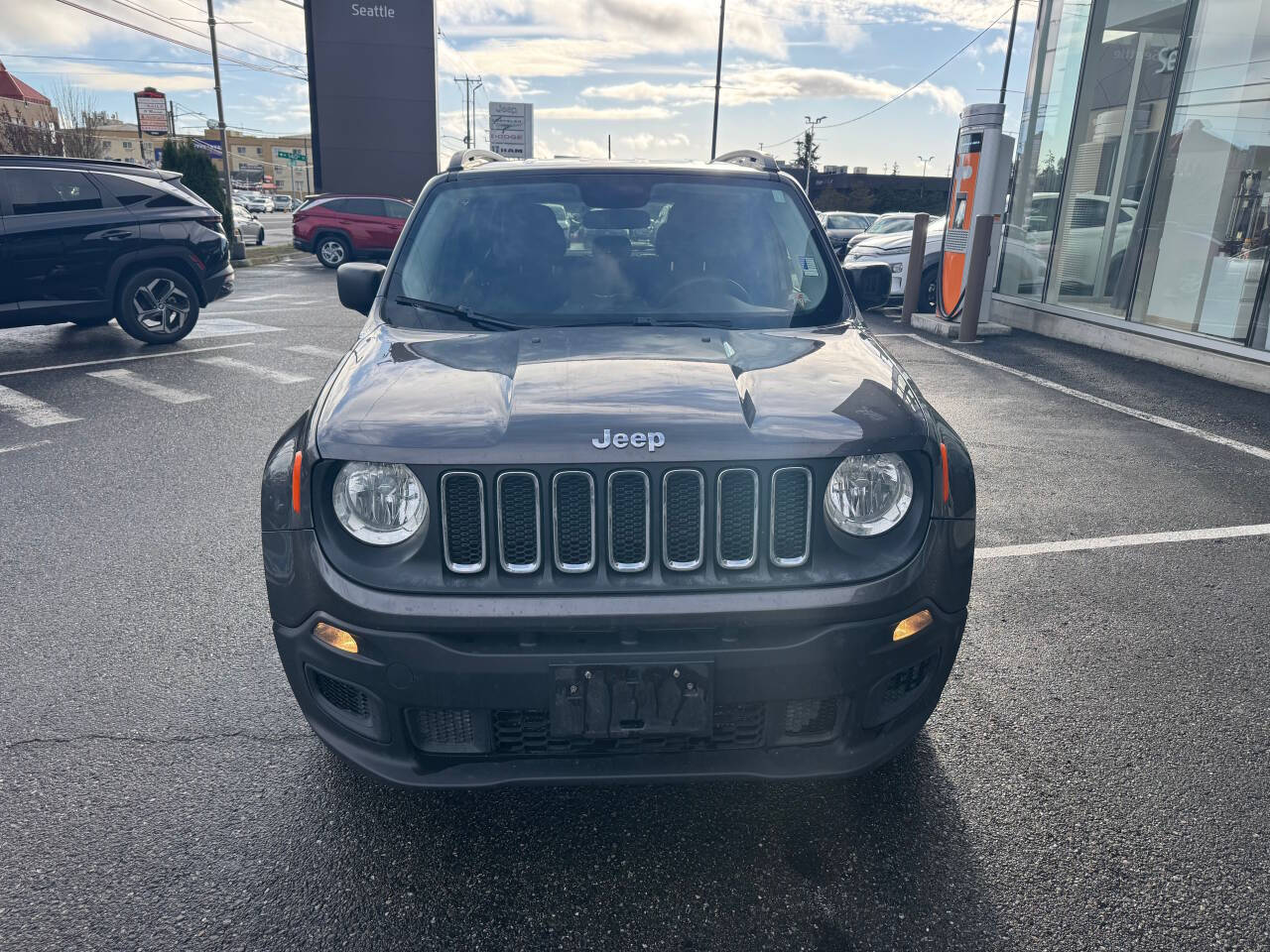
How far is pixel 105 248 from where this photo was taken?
930cm

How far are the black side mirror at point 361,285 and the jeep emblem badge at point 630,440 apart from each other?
5.93 feet

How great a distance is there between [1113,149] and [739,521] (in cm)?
1209

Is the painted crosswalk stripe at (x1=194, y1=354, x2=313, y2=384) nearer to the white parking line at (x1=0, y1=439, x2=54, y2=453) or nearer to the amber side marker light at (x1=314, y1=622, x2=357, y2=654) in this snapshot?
the white parking line at (x1=0, y1=439, x2=54, y2=453)

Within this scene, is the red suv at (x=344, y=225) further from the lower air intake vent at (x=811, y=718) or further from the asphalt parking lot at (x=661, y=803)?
the lower air intake vent at (x=811, y=718)

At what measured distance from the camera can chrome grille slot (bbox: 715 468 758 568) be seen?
7.05ft

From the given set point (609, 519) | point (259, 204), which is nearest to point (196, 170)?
point (609, 519)

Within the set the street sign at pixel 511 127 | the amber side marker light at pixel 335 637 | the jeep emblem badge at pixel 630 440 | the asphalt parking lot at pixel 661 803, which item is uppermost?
the street sign at pixel 511 127

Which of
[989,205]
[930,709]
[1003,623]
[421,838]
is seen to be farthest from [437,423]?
[989,205]

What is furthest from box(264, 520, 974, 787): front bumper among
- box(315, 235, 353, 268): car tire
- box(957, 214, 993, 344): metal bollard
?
box(315, 235, 353, 268): car tire

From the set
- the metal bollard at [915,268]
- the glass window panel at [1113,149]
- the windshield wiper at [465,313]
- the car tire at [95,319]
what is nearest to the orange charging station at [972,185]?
the metal bollard at [915,268]

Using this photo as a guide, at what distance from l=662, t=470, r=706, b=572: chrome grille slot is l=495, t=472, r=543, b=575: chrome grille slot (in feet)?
0.97

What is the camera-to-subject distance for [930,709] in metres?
2.40

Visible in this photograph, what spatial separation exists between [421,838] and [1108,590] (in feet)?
10.5

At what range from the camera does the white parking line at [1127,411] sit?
21.6ft
